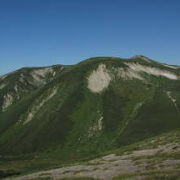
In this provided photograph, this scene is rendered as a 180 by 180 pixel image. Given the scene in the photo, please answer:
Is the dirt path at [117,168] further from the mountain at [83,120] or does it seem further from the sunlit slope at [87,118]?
the sunlit slope at [87,118]

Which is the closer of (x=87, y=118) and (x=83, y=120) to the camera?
(x=83, y=120)

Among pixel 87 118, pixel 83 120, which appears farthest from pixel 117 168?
pixel 87 118

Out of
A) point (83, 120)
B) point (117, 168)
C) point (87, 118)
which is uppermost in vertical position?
point (117, 168)

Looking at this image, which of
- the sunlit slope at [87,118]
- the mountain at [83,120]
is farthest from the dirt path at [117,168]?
the sunlit slope at [87,118]

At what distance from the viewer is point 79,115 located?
539 feet

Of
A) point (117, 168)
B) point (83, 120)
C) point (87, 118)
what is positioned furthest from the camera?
point (87, 118)

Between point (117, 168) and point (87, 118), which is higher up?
point (117, 168)

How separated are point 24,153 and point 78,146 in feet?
89.0

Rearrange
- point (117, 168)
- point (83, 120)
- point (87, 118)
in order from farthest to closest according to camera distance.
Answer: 1. point (87, 118)
2. point (83, 120)
3. point (117, 168)

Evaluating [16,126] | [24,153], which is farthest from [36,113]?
[24,153]

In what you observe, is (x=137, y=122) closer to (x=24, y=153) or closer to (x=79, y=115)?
(x=79, y=115)

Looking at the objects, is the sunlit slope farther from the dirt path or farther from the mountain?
the dirt path

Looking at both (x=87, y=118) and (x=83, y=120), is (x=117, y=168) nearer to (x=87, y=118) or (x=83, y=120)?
(x=83, y=120)

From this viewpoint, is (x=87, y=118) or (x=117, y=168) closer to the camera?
(x=117, y=168)
